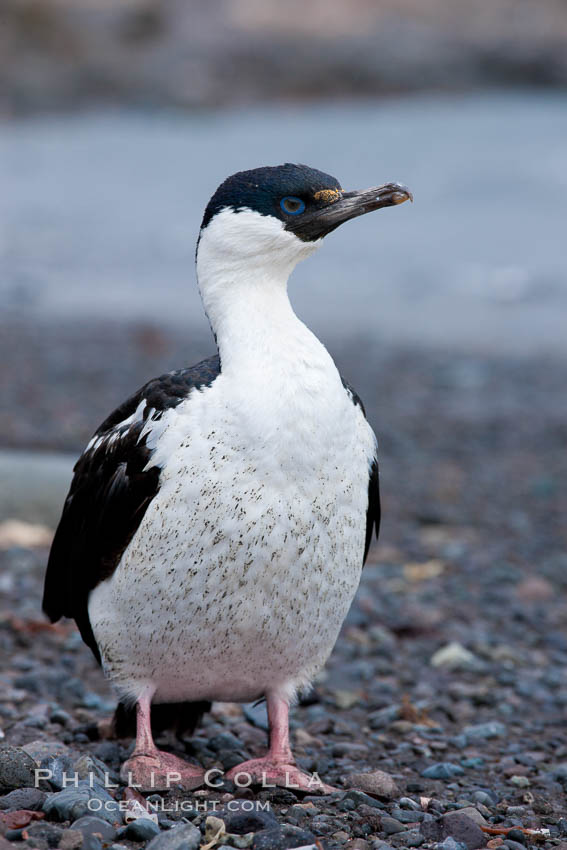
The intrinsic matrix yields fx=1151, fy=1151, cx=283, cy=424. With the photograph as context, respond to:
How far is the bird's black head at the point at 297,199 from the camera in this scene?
166 inches

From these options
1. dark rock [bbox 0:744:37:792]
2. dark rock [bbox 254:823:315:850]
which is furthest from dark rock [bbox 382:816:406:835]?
dark rock [bbox 0:744:37:792]

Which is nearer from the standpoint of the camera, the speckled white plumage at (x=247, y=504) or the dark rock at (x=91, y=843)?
the dark rock at (x=91, y=843)

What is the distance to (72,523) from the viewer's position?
4.62m

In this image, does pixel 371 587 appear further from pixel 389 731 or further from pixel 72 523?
pixel 72 523

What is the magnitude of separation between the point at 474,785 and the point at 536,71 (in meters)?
34.6

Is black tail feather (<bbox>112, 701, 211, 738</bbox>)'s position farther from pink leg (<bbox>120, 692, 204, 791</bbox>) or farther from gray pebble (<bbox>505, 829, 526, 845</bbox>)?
gray pebble (<bbox>505, 829, 526, 845</bbox>)

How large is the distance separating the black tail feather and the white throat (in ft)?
5.24

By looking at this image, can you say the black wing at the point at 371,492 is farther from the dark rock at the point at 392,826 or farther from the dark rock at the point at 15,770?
the dark rock at the point at 15,770

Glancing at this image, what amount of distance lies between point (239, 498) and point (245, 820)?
1.05 m

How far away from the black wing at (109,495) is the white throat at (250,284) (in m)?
0.18

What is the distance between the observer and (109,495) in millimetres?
4277

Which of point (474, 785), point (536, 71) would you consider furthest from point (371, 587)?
point (536, 71)

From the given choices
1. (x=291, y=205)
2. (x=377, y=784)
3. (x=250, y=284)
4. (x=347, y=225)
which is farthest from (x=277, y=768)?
(x=347, y=225)

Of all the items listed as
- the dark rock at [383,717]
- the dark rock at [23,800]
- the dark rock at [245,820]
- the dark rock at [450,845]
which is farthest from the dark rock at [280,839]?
the dark rock at [383,717]
